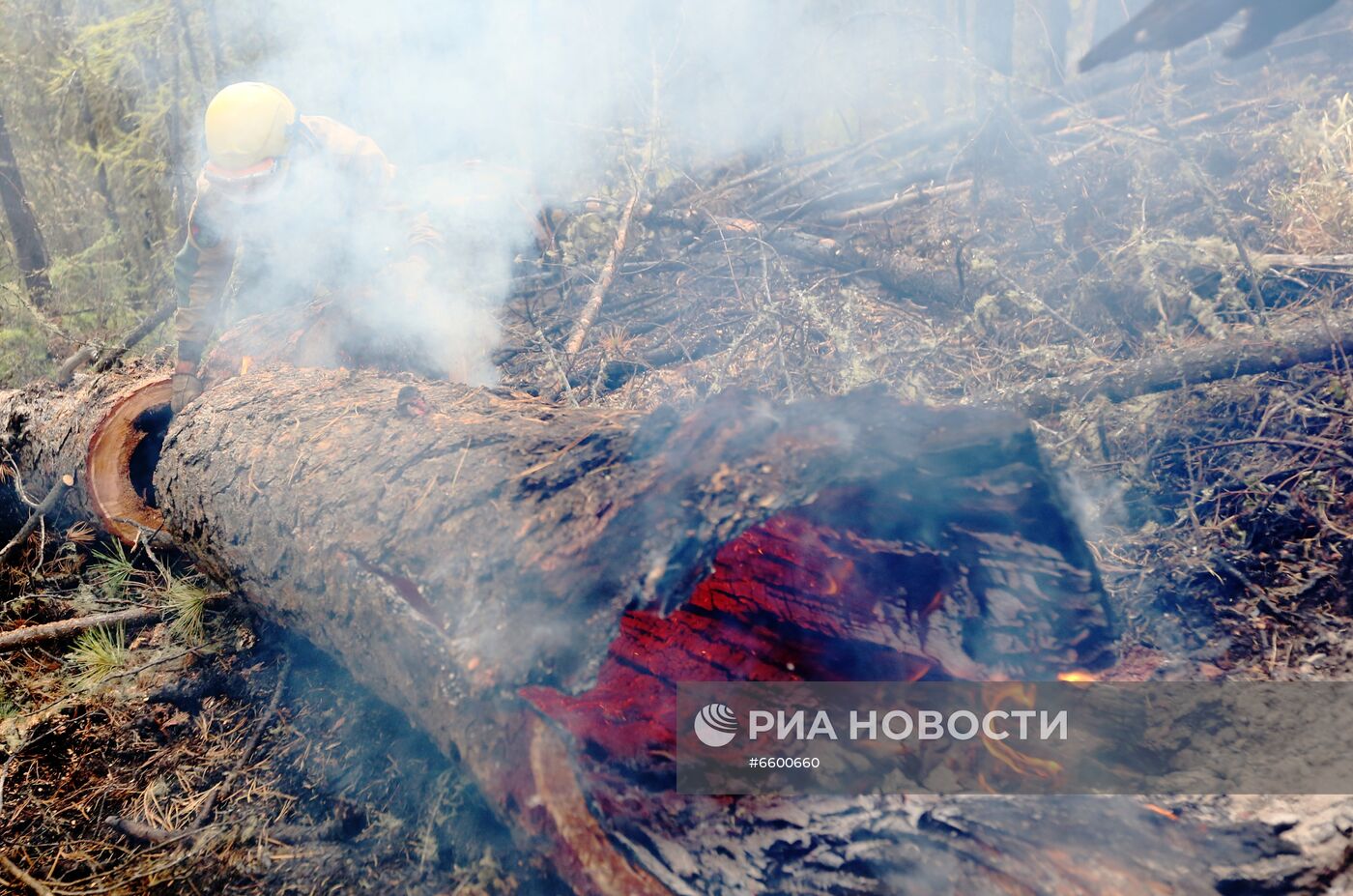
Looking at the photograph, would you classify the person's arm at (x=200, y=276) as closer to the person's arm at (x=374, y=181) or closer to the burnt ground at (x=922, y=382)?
the person's arm at (x=374, y=181)

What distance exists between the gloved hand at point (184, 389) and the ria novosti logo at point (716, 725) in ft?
10.2

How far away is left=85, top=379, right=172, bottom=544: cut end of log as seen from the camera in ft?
11.6

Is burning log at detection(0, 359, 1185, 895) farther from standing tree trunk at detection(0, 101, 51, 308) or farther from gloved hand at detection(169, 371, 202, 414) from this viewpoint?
standing tree trunk at detection(0, 101, 51, 308)

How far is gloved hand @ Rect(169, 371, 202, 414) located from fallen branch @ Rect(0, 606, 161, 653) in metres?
1.01

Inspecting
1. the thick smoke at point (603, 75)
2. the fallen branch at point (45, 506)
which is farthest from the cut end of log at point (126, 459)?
the thick smoke at point (603, 75)

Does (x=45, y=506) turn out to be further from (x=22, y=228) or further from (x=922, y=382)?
(x=22, y=228)

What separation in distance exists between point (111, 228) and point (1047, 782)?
1011 centimetres

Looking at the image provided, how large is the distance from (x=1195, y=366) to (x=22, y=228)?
10.4m

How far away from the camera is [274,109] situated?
401 centimetres

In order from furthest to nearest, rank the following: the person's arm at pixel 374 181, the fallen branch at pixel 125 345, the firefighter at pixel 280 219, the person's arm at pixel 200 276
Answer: the fallen branch at pixel 125 345, the person's arm at pixel 374 181, the firefighter at pixel 280 219, the person's arm at pixel 200 276

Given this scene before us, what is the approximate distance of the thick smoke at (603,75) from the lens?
6.90 m

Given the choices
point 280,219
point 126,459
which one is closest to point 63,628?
point 126,459

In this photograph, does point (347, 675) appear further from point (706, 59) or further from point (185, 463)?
point (706, 59)

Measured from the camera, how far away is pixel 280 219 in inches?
165
